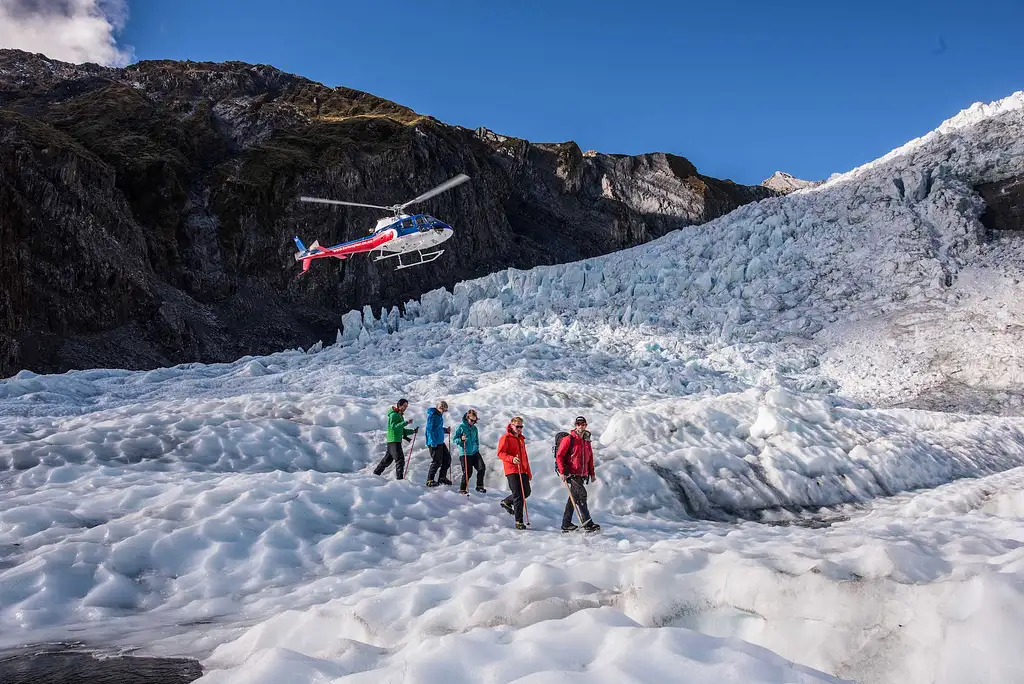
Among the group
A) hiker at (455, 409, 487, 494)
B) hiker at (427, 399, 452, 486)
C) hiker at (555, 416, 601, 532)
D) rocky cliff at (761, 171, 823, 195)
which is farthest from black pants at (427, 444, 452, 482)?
rocky cliff at (761, 171, 823, 195)

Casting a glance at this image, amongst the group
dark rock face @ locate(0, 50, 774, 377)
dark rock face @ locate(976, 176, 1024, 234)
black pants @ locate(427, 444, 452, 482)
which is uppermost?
dark rock face @ locate(0, 50, 774, 377)

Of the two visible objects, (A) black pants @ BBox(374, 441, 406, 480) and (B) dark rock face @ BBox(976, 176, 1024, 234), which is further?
(B) dark rock face @ BBox(976, 176, 1024, 234)

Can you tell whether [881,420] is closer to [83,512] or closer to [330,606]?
[330,606]

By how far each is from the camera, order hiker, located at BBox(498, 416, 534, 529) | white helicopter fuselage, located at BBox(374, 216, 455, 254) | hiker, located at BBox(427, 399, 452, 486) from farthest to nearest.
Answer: white helicopter fuselage, located at BBox(374, 216, 455, 254), hiker, located at BBox(427, 399, 452, 486), hiker, located at BBox(498, 416, 534, 529)

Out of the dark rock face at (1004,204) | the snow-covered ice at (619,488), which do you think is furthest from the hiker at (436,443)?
the dark rock face at (1004,204)

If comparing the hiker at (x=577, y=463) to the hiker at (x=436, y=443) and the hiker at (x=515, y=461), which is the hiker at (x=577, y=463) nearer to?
the hiker at (x=515, y=461)

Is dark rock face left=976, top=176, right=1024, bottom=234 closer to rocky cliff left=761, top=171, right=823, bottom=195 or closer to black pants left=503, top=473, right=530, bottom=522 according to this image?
black pants left=503, top=473, right=530, bottom=522
